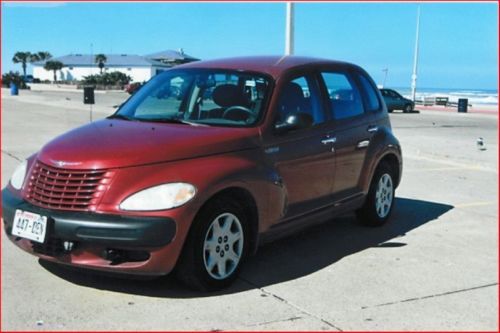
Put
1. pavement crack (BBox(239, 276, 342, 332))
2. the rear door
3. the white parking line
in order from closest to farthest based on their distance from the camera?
1. pavement crack (BBox(239, 276, 342, 332))
2. the rear door
3. the white parking line

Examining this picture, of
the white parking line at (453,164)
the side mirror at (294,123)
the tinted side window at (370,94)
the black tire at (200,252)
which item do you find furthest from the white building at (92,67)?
the black tire at (200,252)

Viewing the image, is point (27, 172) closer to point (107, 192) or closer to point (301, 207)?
point (107, 192)

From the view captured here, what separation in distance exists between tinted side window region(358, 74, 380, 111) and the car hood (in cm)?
209

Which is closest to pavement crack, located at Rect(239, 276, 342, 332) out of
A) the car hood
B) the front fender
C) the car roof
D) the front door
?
the front door

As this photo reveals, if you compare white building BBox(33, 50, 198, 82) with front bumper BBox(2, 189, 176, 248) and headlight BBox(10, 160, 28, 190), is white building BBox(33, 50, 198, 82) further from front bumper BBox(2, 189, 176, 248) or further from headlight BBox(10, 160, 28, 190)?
front bumper BBox(2, 189, 176, 248)

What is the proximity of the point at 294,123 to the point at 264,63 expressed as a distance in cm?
82

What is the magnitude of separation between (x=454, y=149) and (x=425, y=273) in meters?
9.42

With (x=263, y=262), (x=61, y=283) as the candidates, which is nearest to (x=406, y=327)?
(x=263, y=262)

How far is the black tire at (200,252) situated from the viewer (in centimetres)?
417

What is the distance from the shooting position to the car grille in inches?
158

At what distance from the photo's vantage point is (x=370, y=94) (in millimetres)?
6531

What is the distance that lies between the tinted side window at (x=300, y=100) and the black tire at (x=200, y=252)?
1.07 m

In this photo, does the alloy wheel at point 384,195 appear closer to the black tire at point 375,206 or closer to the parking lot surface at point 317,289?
the black tire at point 375,206

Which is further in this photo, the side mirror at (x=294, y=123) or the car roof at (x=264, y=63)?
the car roof at (x=264, y=63)
